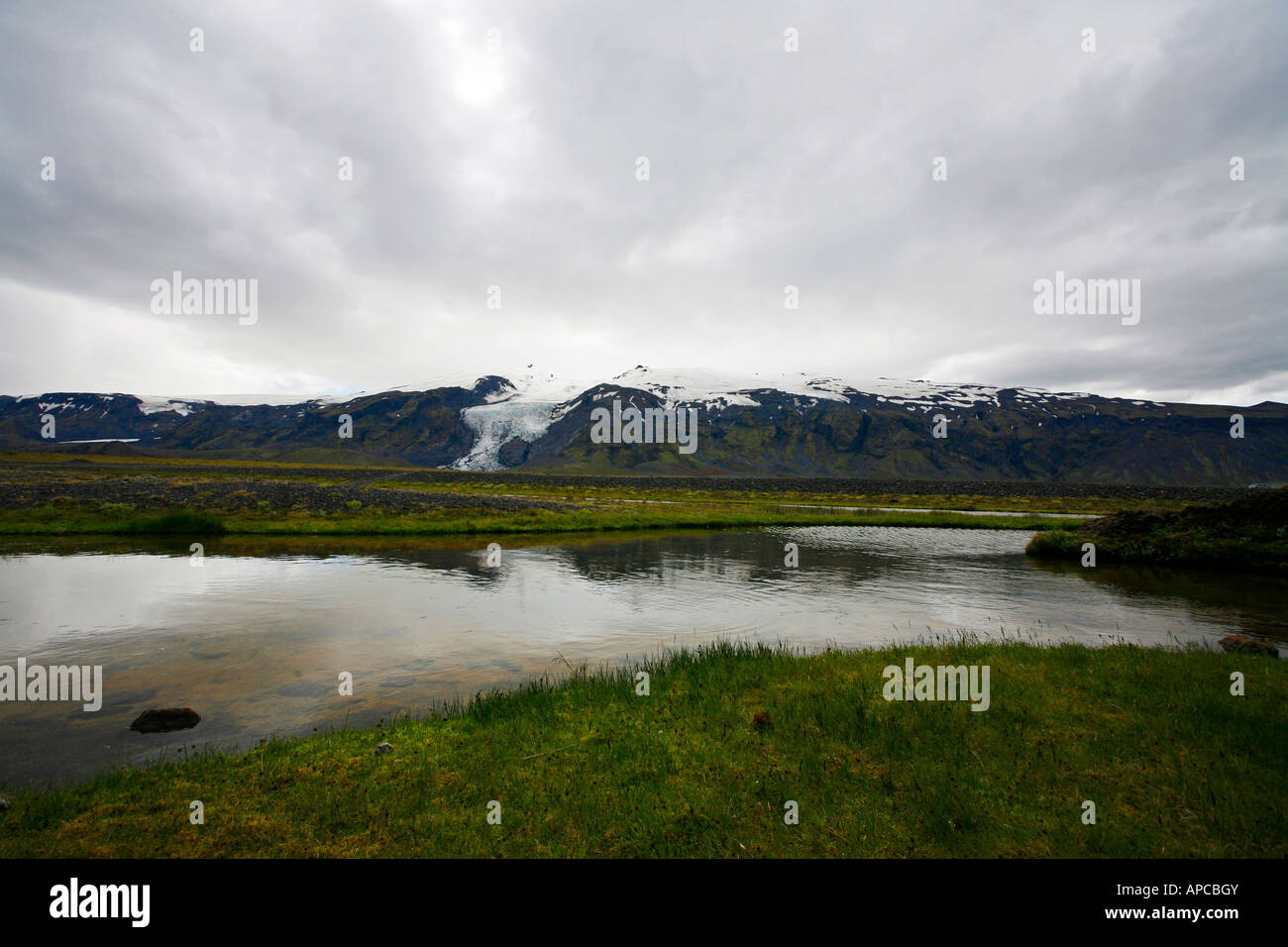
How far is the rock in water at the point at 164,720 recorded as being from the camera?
12439 mm

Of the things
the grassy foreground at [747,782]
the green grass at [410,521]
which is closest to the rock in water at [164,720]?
the grassy foreground at [747,782]

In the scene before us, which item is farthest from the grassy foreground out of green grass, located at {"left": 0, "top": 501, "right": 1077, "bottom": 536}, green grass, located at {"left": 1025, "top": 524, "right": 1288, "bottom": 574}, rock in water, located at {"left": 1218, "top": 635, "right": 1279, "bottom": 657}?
green grass, located at {"left": 0, "top": 501, "right": 1077, "bottom": 536}

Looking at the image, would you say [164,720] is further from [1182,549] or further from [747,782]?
[1182,549]

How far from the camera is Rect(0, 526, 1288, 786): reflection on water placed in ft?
45.8

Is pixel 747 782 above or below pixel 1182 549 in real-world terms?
above

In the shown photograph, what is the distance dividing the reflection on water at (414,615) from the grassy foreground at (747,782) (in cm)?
358

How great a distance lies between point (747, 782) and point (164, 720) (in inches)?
493

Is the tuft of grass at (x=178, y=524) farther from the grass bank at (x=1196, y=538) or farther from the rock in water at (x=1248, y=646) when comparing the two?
the grass bank at (x=1196, y=538)

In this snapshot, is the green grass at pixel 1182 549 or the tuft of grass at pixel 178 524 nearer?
the green grass at pixel 1182 549

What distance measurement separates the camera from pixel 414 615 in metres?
23.1

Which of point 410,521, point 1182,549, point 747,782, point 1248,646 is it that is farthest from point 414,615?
point 1182,549

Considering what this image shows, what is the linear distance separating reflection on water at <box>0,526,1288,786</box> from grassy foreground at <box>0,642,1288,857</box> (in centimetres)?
358

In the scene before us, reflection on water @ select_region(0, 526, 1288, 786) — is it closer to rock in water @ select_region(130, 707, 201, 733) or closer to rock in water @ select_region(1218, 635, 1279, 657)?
rock in water @ select_region(130, 707, 201, 733)

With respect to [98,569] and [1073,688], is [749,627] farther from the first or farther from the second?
[98,569]
